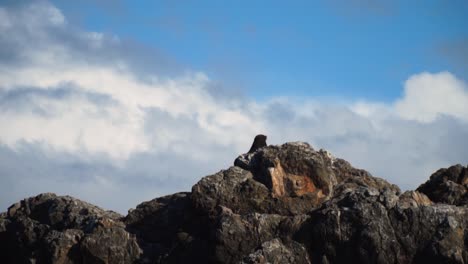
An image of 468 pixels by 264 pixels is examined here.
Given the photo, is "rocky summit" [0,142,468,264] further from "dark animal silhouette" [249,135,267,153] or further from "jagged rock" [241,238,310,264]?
"dark animal silhouette" [249,135,267,153]

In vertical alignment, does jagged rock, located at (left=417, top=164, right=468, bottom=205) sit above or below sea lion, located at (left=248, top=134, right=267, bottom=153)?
below

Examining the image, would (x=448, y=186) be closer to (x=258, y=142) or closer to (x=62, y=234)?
(x=258, y=142)

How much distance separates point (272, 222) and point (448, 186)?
565 inches

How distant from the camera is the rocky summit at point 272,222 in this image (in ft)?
169

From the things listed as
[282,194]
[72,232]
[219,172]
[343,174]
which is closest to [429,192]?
[343,174]

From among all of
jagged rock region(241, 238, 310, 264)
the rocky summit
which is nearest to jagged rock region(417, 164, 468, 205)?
the rocky summit

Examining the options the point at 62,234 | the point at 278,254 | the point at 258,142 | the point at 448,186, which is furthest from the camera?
the point at 258,142

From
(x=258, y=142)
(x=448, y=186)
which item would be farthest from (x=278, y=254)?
(x=258, y=142)

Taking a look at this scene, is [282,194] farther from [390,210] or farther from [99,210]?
[99,210]

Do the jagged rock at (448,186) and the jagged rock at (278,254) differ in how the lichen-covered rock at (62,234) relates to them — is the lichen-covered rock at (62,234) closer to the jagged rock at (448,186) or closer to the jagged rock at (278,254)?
the jagged rock at (278,254)

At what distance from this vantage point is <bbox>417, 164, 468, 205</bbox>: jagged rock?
5828 centimetres

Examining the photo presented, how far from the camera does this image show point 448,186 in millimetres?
59406

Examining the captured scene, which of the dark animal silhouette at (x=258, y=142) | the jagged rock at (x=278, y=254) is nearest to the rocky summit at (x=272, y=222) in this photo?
the jagged rock at (x=278, y=254)

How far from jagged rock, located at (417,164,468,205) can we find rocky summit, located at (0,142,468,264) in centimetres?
8
